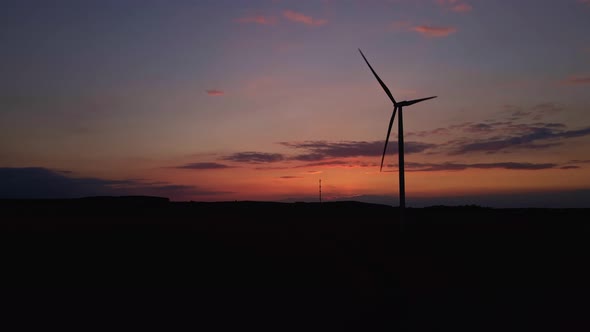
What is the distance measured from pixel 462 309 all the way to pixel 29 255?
22.3m

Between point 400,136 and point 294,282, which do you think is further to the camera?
point 400,136

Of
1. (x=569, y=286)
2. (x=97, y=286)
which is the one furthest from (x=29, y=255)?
(x=569, y=286)

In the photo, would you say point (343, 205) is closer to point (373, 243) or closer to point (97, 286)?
point (373, 243)

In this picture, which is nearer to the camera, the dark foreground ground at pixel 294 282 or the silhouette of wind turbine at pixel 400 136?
the dark foreground ground at pixel 294 282

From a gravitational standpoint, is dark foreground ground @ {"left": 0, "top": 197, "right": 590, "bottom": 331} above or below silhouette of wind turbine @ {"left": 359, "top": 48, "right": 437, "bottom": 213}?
below

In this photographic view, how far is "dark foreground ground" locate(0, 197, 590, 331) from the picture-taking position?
17.9 m

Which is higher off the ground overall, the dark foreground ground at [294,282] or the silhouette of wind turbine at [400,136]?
the silhouette of wind turbine at [400,136]

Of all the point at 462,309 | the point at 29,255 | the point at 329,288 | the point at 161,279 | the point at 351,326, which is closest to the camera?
the point at 351,326

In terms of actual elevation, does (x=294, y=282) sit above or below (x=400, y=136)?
below

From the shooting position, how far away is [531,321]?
17.9 metres

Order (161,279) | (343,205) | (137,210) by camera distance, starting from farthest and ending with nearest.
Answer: (343,205)
(137,210)
(161,279)

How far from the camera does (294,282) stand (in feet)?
78.1

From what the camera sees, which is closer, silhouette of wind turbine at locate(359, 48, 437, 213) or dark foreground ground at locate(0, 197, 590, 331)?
dark foreground ground at locate(0, 197, 590, 331)

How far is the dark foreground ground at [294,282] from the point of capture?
58.9 ft
